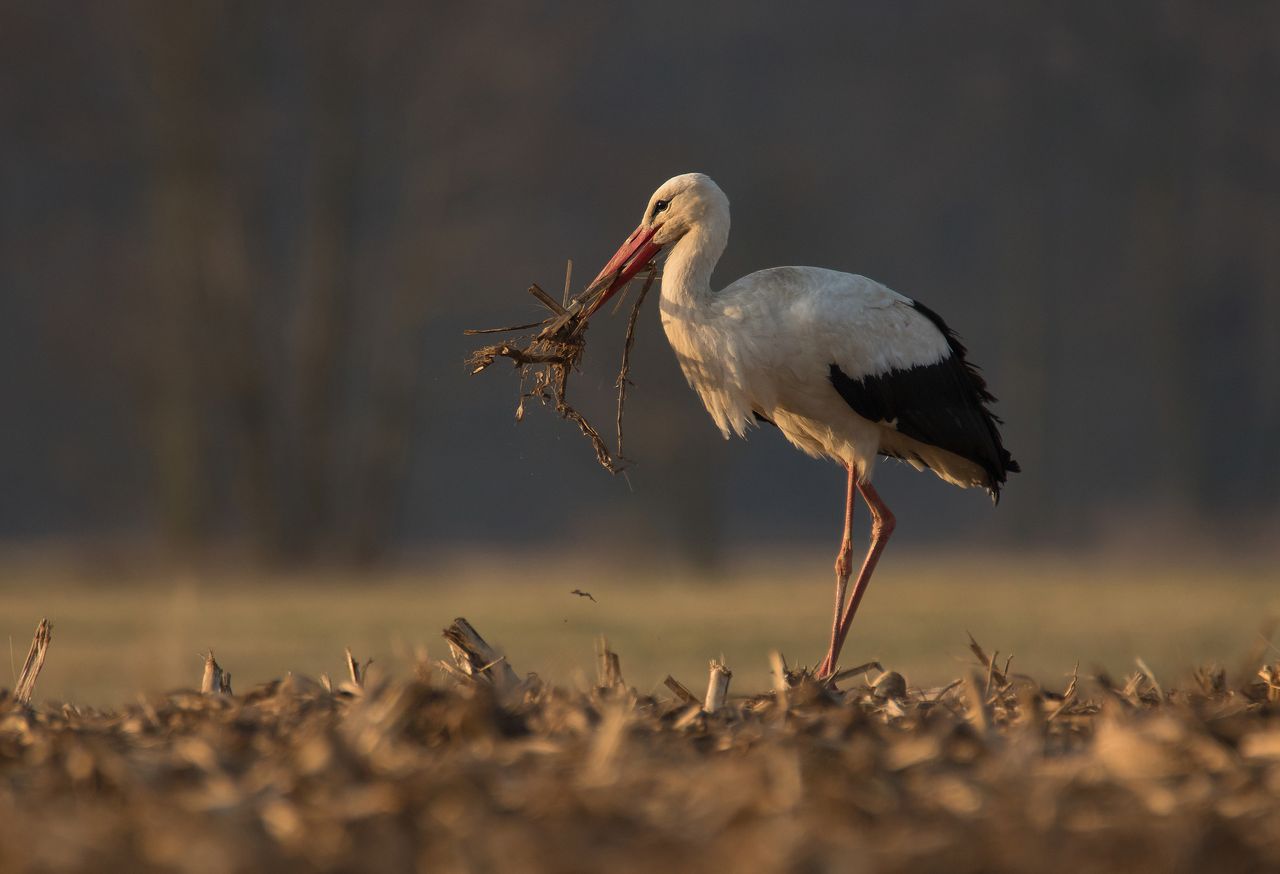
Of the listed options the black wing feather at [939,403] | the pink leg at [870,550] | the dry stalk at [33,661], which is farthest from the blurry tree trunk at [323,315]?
the dry stalk at [33,661]

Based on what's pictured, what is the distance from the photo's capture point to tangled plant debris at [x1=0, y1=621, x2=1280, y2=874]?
2.40 meters

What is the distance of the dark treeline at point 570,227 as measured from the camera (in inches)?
829

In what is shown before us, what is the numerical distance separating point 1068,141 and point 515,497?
1588cm

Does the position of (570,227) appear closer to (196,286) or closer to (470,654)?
(196,286)

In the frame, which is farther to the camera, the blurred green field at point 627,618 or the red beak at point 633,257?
the blurred green field at point 627,618

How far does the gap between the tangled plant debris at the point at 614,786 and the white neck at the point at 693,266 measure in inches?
112

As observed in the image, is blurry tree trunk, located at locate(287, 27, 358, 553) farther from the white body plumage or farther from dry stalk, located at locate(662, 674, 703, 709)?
dry stalk, located at locate(662, 674, 703, 709)

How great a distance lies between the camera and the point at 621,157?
73.9ft

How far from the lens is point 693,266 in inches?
253

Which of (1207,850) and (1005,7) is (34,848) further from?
(1005,7)

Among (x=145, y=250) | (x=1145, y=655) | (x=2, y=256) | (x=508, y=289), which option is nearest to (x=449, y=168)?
(x=508, y=289)

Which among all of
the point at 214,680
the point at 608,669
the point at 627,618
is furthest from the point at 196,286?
the point at 608,669

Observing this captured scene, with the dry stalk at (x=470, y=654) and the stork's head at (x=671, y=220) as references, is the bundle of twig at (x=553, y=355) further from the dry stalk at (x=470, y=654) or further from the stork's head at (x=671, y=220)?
the dry stalk at (x=470, y=654)

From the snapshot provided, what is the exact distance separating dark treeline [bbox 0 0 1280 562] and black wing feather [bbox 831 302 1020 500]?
14.0 metres
